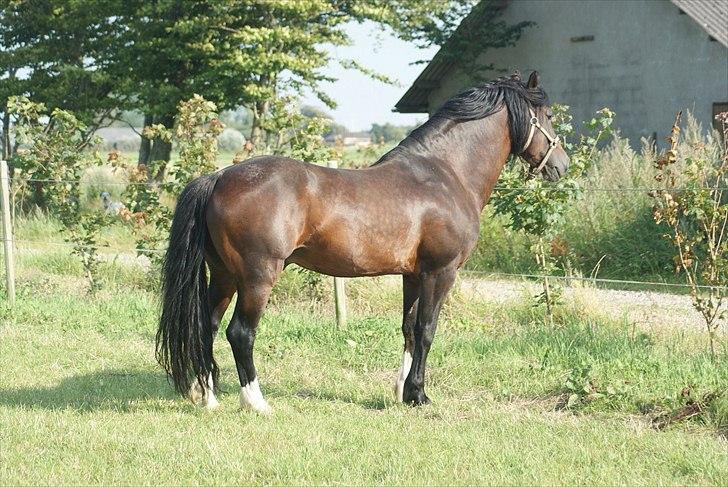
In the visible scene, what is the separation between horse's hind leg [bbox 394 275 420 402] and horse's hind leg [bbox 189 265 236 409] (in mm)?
1235

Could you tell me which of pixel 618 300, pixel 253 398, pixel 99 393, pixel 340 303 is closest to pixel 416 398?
pixel 253 398

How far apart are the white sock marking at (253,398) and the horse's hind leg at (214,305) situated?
249 mm

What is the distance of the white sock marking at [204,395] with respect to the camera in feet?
20.5

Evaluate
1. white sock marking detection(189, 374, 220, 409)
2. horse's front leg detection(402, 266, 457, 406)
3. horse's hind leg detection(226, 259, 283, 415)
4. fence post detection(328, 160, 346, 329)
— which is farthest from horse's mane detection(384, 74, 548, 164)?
fence post detection(328, 160, 346, 329)

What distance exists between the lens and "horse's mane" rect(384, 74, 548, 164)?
667 centimetres

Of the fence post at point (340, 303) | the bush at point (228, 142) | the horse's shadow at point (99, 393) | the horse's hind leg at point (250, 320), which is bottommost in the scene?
the bush at point (228, 142)

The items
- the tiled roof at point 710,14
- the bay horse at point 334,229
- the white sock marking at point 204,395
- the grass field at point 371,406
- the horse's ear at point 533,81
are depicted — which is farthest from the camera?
the tiled roof at point 710,14

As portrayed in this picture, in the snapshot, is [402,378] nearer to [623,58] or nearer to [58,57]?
[623,58]

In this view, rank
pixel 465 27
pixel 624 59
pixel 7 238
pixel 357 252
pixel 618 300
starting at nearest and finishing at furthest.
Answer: pixel 357 252, pixel 618 300, pixel 7 238, pixel 624 59, pixel 465 27

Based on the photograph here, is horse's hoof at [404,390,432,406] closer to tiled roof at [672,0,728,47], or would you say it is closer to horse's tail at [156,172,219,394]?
horse's tail at [156,172,219,394]

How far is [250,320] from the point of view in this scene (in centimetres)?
602

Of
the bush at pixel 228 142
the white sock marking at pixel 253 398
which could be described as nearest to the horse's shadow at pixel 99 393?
the white sock marking at pixel 253 398

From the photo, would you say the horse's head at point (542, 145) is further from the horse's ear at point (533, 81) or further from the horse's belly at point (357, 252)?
the horse's belly at point (357, 252)

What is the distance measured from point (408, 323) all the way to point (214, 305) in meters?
1.39
